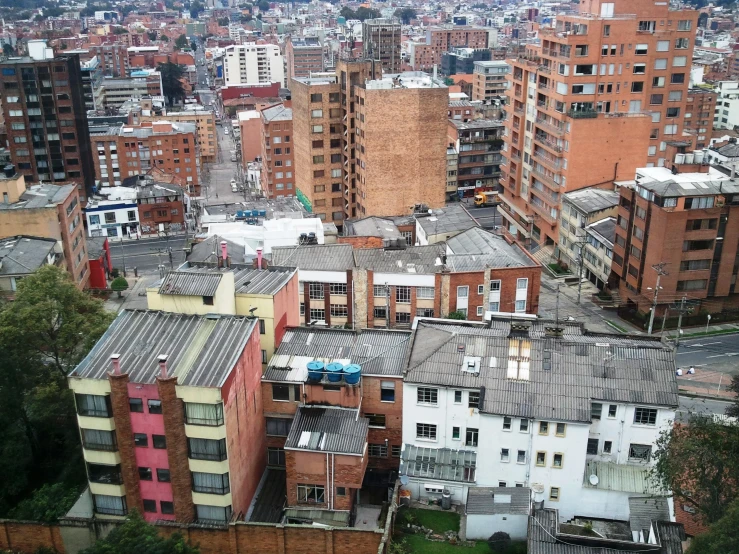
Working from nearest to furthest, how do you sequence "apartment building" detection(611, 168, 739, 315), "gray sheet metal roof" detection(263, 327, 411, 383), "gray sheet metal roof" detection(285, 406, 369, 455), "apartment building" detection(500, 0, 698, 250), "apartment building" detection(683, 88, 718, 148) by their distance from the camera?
"gray sheet metal roof" detection(285, 406, 369, 455)
"gray sheet metal roof" detection(263, 327, 411, 383)
"apartment building" detection(611, 168, 739, 315)
"apartment building" detection(500, 0, 698, 250)
"apartment building" detection(683, 88, 718, 148)

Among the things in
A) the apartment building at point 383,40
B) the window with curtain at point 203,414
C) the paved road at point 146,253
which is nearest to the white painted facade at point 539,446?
the window with curtain at point 203,414

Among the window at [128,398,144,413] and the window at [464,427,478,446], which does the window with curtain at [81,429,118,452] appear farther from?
the window at [464,427,478,446]

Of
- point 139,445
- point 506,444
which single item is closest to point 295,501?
point 139,445

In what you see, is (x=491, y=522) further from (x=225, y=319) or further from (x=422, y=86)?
(x=422, y=86)

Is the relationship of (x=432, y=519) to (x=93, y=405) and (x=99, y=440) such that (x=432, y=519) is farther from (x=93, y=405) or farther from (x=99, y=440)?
(x=93, y=405)

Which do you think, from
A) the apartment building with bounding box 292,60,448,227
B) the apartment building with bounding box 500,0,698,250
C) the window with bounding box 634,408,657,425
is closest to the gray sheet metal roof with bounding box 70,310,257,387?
the window with bounding box 634,408,657,425
